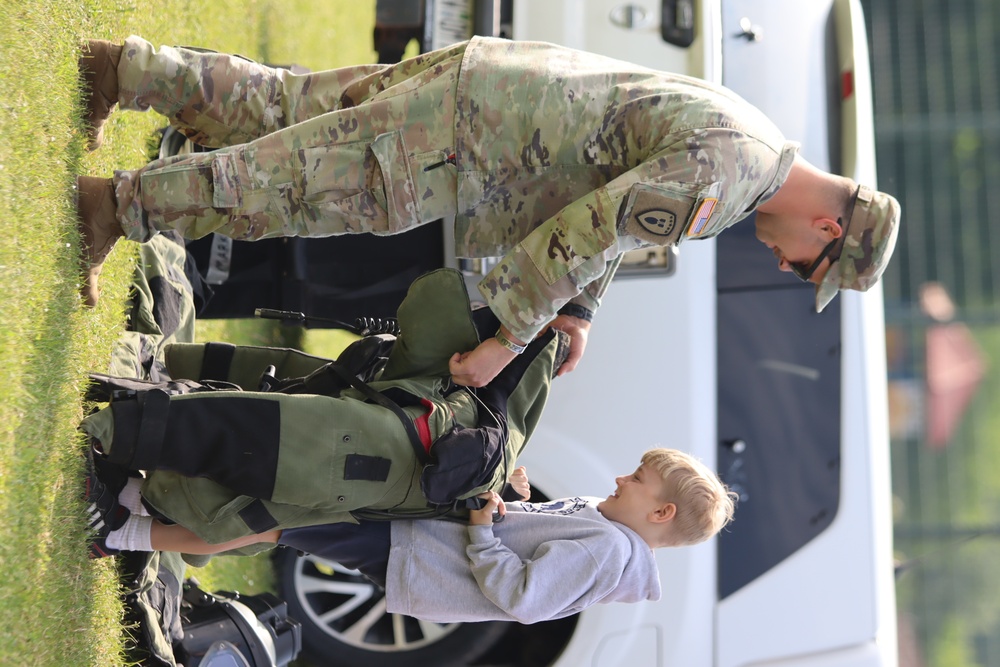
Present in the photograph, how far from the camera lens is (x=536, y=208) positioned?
2.72 m

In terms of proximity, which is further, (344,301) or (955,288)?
(955,288)

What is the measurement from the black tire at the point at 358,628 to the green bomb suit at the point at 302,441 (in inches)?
56.7

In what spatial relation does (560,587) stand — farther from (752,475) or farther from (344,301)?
(344,301)

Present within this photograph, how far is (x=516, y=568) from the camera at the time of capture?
9.20 feet

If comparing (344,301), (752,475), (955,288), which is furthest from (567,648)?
(955,288)

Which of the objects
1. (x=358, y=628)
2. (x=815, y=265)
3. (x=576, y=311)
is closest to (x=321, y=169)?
(x=576, y=311)

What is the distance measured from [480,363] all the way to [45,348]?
1.10 meters

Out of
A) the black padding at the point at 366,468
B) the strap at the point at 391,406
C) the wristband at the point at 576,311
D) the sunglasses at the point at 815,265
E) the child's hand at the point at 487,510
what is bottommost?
the child's hand at the point at 487,510

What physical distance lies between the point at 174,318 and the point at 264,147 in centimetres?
101

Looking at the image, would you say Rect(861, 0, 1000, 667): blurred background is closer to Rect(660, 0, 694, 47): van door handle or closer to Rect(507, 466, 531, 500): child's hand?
Rect(660, 0, 694, 47): van door handle

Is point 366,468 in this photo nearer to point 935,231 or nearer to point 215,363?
point 215,363

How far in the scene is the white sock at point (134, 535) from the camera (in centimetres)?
290

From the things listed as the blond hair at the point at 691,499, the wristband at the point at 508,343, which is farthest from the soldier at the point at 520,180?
the blond hair at the point at 691,499

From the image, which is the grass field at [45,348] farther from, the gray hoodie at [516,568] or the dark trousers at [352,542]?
the gray hoodie at [516,568]
